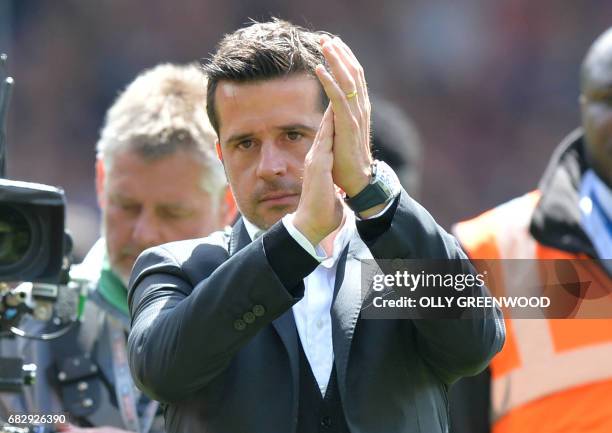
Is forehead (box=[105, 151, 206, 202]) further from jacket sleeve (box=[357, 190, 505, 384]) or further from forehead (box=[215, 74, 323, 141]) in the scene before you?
jacket sleeve (box=[357, 190, 505, 384])

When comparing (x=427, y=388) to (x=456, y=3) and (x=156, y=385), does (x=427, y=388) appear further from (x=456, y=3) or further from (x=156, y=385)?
(x=456, y=3)

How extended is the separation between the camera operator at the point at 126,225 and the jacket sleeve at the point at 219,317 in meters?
1.17

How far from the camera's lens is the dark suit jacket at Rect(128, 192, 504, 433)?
91.0 inches

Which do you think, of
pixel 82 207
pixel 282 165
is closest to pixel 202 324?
pixel 282 165

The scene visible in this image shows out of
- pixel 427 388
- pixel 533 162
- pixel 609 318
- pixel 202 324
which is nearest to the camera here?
pixel 202 324

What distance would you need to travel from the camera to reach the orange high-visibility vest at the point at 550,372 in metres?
3.61

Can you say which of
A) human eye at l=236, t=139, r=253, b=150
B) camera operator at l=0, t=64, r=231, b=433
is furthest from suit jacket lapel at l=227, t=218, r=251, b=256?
camera operator at l=0, t=64, r=231, b=433

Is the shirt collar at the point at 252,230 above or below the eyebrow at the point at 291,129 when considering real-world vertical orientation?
below

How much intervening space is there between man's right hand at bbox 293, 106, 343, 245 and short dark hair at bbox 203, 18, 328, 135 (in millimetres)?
398

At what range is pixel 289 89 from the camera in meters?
2.65

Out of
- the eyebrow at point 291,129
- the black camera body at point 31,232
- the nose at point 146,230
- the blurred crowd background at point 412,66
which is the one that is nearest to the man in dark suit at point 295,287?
the eyebrow at point 291,129

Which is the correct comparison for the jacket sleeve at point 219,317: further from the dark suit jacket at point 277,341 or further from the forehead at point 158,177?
the forehead at point 158,177

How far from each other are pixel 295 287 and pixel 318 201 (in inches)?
6.4

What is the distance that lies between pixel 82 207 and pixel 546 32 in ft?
12.0
